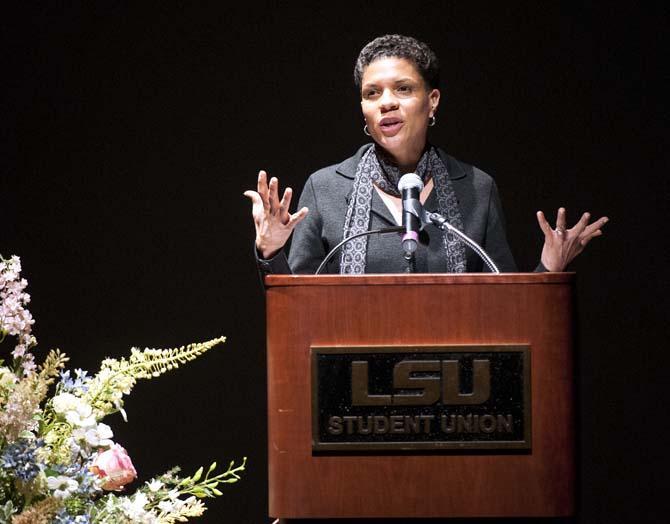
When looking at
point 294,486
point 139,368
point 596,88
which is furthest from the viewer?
point 596,88

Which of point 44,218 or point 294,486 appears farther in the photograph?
point 44,218

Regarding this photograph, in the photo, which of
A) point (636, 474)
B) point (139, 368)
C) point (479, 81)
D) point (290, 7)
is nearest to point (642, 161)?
point (479, 81)

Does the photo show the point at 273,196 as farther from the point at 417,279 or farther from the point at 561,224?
the point at 561,224

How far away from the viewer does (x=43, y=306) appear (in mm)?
3225

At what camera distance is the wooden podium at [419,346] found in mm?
1676

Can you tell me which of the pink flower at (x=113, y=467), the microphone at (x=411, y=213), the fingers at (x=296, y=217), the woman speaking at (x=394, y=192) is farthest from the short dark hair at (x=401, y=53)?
the pink flower at (x=113, y=467)

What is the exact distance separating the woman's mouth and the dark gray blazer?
5.0 inches

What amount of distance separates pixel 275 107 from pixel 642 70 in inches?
43.0

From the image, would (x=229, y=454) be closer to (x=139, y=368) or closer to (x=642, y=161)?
(x=642, y=161)

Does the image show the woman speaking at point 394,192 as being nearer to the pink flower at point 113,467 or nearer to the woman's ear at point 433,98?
the woman's ear at point 433,98

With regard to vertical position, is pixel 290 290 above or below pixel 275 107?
below

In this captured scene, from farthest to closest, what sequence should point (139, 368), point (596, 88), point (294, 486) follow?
point (596, 88), point (294, 486), point (139, 368)

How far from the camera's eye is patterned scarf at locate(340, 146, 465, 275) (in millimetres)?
2264

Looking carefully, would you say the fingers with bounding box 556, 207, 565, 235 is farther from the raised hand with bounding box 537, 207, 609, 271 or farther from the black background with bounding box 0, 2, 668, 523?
the black background with bounding box 0, 2, 668, 523
